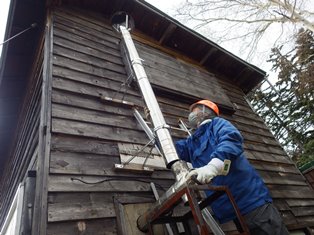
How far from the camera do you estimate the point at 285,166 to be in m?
5.28

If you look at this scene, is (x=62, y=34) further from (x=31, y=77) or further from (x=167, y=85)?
(x=167, y=85)

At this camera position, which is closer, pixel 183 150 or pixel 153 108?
pixel 153 108

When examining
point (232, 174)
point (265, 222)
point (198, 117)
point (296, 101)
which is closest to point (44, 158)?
point (198, 117)

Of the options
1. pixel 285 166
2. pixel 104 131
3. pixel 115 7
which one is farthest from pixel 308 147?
pixel 104 131

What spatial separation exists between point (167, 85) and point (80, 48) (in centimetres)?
151

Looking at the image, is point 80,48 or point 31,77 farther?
point 31,77

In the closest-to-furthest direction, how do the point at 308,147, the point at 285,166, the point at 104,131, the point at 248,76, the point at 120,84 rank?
the point at 104,131, the point at 120,84, the point at 285,166, the point at 248,76, the point at 308,147

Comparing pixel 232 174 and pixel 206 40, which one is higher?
pixel 206 40

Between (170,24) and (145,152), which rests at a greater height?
(170,24)

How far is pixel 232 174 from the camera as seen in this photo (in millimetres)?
2201

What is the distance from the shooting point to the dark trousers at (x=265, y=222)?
1964 millimetres

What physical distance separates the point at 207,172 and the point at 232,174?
0.55 metres

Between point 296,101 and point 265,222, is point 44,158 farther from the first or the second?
point 296,101

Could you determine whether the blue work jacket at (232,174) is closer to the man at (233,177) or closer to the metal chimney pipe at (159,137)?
the man at (233,177)
